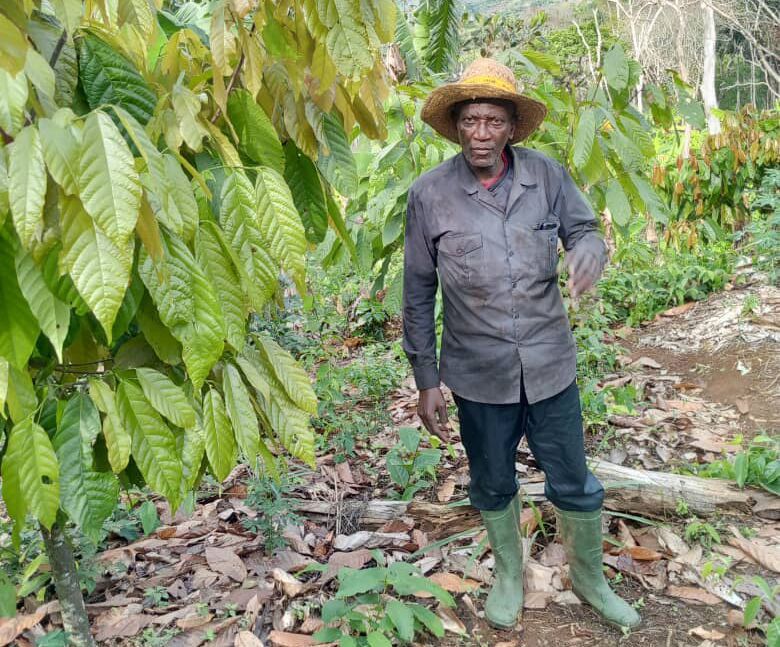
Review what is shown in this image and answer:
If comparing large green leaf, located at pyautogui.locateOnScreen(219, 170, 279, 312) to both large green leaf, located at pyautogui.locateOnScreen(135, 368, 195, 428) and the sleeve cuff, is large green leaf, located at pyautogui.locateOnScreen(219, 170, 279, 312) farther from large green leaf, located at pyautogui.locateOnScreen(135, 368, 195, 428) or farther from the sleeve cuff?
the sleeve cuff

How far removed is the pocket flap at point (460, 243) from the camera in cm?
209

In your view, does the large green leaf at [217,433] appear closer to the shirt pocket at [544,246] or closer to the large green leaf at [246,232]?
the large green leaf at [246,232]

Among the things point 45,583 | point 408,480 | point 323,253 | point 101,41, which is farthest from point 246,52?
point 408,480

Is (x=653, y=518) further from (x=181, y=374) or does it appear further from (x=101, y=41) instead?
(x=101, y=41)

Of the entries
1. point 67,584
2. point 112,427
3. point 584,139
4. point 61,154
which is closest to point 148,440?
point 112,427

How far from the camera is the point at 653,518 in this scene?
2779 mm

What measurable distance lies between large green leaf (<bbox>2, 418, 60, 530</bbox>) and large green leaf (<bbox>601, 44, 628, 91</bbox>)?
6.85 feet

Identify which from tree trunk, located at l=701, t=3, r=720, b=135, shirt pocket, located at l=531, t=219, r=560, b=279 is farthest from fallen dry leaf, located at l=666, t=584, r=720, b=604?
tree trunk, located at l=701, t=3, r=720, b=135

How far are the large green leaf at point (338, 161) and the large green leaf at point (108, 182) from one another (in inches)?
25.5

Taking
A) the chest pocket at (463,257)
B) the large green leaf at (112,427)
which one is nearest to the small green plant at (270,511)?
the chest pocket at (463,257)

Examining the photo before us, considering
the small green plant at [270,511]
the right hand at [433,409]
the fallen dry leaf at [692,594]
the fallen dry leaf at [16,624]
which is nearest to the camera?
the fallen dry leaf at [16,624]

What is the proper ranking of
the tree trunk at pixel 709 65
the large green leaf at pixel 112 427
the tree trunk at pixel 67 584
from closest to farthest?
1. the large green leaf at pixel 112 427
2. the tree trunk at pixel 67 584
3. the tree trunk at pixel 709 65

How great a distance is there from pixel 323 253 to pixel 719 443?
2079 mm

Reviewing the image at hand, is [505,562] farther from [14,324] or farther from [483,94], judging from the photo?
[14,324]
